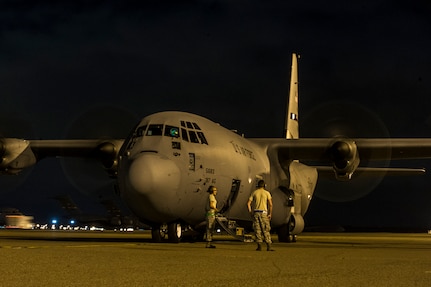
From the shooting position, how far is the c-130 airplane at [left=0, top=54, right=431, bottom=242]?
661 inches

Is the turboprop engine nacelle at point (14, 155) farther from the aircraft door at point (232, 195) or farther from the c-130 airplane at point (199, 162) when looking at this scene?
the aircraft door at point (232, 195)

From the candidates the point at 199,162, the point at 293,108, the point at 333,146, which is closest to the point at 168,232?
the point at 199,162

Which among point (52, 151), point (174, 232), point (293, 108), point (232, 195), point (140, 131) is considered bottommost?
point (174, 232)

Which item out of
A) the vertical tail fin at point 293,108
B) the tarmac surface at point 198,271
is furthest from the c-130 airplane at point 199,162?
the tarmac surface at point 198,271

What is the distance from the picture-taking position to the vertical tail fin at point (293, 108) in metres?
33.4

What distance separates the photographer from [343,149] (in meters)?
24.3

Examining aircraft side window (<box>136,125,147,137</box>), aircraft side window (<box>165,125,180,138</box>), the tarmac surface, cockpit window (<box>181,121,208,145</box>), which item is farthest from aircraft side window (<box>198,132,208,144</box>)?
the tarmac surface

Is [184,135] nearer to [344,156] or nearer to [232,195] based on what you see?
[232,195]

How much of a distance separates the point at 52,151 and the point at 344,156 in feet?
40.3

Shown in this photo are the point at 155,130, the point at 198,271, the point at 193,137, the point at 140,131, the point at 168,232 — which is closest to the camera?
the point at 198,271

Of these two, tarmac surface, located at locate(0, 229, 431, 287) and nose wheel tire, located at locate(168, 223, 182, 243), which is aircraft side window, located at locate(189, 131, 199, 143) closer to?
nose wheel tire, located at locate(168, 223, 182, 243)

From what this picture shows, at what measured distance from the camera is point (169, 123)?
18.2 m

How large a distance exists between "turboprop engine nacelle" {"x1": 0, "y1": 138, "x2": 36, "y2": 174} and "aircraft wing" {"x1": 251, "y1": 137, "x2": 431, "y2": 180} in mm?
9569

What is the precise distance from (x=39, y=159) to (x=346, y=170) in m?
13.4
